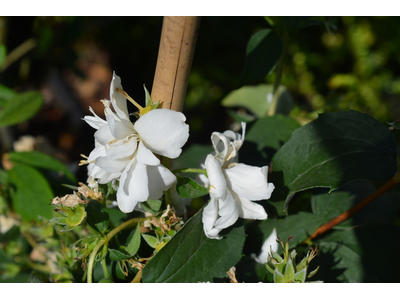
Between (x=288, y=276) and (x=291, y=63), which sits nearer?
(x=288, y=276)

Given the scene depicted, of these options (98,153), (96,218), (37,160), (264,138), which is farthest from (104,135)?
(37,160)

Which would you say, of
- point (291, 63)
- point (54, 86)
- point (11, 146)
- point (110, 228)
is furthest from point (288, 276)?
point (54, 86)

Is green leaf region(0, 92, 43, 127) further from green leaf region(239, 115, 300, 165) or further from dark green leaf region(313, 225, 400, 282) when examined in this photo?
dark green leaf region(313, 225, 400, 282)

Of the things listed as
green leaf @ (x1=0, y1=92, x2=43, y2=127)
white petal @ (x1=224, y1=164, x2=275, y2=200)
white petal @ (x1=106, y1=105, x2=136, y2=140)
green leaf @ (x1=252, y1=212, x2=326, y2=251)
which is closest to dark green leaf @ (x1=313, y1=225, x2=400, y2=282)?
green leaf @ (x1=252, y1=212, x2=326, y2=251)

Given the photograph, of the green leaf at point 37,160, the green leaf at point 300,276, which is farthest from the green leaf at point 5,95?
the green leaf at point 300,276

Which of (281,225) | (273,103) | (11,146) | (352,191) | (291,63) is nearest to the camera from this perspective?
(281,225)

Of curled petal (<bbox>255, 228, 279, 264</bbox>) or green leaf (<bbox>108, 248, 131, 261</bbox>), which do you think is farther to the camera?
curled petal (<bbox>255, 228, 279, 264</bbox>)

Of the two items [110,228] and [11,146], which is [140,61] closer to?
[11,146]

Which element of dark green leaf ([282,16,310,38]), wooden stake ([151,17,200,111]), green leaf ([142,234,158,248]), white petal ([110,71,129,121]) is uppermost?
dark green leaf ([282,16,310,38])

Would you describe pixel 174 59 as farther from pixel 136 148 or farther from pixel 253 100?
pixel 253 100
